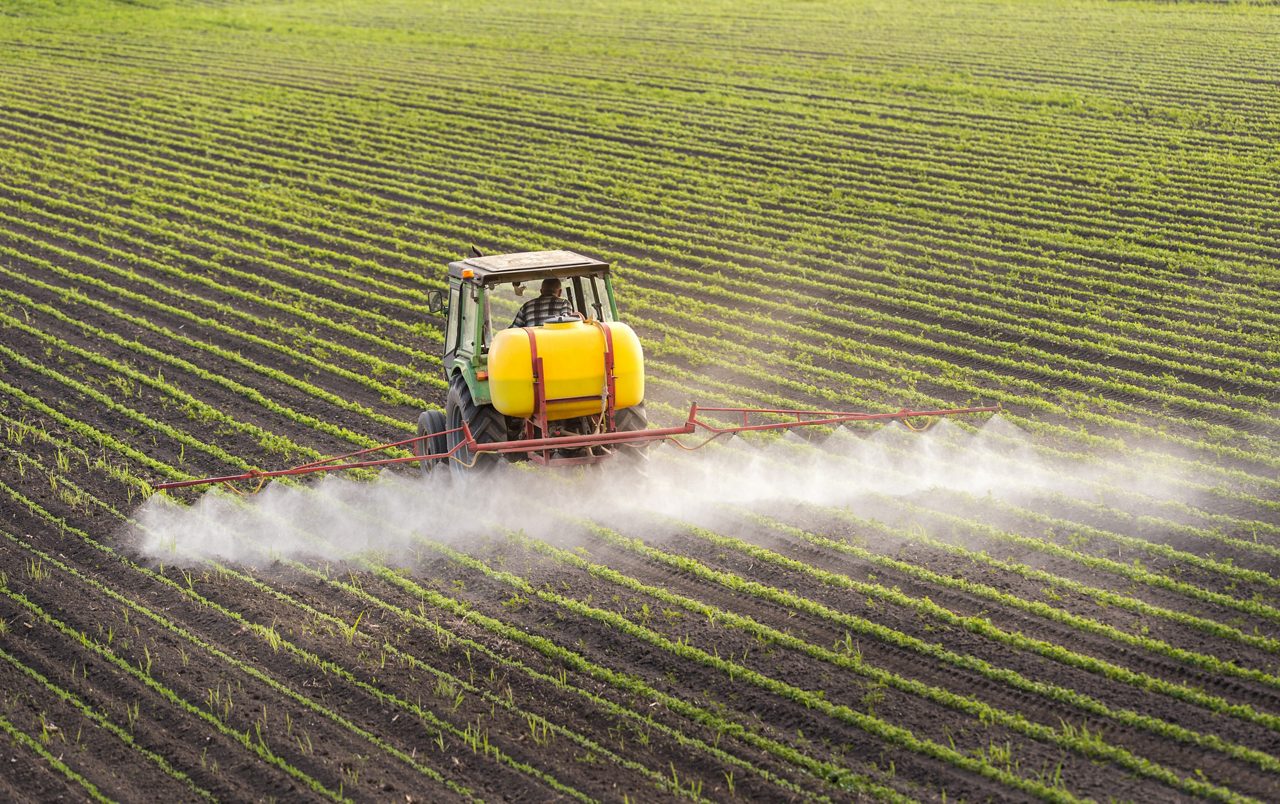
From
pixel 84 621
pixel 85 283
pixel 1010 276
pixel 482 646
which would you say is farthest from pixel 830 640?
pixel 85 283

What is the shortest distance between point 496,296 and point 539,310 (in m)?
0.43

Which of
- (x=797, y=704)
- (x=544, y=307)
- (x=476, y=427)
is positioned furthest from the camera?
(x=544, y=307)

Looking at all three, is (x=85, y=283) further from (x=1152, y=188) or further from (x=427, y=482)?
(x=1152, y=188)

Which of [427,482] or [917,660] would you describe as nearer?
[917,660]

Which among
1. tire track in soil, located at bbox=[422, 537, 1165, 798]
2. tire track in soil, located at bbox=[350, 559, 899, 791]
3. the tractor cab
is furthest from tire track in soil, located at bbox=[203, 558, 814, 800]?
the tractor cab

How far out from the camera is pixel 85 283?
63.8ft

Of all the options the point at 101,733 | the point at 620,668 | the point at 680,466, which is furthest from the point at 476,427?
the point at 101,733

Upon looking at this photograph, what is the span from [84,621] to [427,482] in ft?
10.8

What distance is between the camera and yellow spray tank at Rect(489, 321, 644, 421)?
34.7 feet

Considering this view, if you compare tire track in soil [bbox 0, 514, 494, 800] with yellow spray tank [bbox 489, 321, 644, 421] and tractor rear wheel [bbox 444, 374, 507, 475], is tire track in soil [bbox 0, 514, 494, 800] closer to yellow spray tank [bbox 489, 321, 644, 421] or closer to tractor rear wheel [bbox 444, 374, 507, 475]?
tractor rear wheel [bbox 444, 374, 507, 475]

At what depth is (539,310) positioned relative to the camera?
1156 cm

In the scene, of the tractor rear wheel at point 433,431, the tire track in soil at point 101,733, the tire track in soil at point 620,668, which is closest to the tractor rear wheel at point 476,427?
the tractor rear wheel at point 433,431

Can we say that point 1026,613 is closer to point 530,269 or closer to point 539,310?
point 539,310

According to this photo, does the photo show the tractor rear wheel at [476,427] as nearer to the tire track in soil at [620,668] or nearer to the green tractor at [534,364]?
the green tractor at [534,364]
